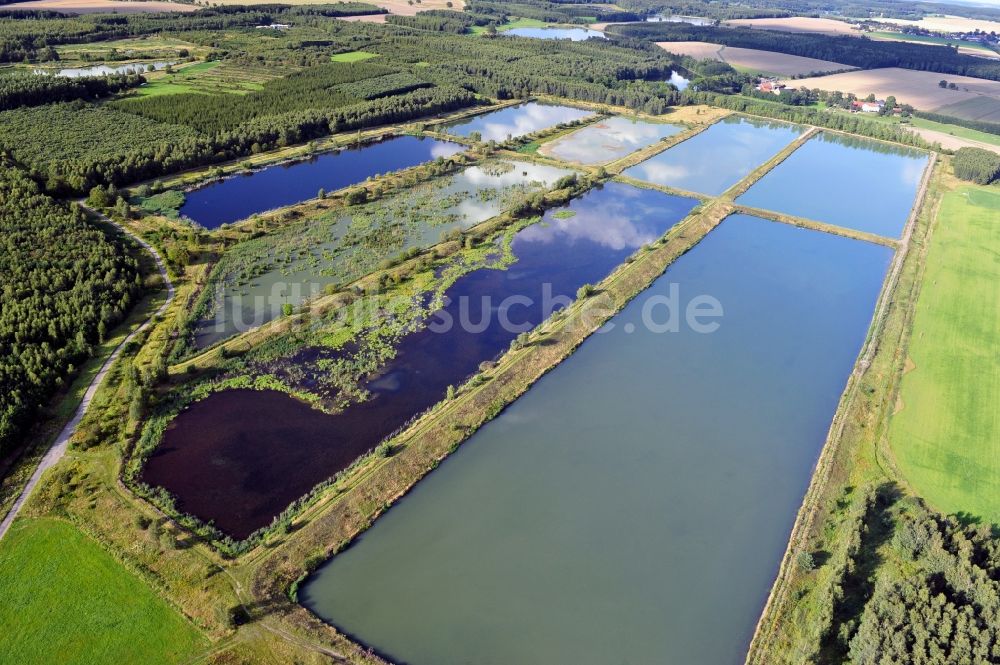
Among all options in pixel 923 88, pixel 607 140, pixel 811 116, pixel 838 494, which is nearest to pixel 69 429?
pixel 838 494

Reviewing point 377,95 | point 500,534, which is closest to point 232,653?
point 500,534

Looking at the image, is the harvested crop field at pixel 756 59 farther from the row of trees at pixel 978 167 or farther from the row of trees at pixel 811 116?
the row of trees at pixel 978 167

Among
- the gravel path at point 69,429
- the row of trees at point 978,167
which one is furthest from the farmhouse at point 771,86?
the gravel path at point 69,429

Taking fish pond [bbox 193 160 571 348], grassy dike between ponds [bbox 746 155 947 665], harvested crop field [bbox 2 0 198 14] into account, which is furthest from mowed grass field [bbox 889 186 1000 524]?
harvested crop field [bbox 2 0 198 14]

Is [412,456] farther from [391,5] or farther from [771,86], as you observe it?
[391,5]

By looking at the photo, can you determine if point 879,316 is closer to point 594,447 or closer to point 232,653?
point 594,447

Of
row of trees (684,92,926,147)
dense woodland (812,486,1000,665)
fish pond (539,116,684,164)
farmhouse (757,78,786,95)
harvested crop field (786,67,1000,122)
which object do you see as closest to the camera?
dense woodland (812,486,1000,665)

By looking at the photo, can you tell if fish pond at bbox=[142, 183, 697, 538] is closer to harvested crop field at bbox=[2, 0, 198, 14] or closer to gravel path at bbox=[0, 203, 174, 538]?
gravel path at bbox=[0, 203, 174, 538]
